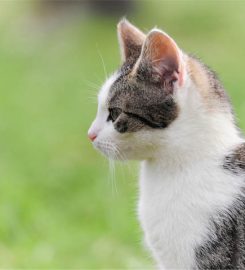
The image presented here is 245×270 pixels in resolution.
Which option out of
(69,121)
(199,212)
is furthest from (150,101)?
(69,121)

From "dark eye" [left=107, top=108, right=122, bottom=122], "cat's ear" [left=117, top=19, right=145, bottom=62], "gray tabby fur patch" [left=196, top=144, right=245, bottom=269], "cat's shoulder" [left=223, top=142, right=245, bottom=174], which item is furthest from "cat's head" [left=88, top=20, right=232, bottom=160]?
"gray tabby fur patch" [left=196, top=144, right=245, bottom=269]

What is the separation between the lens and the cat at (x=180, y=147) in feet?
11.7

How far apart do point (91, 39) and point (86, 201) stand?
5948 mm

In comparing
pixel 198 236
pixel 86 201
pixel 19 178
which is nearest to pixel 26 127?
pixel 19 178

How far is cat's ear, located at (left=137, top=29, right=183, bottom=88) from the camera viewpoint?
3494 millimetres

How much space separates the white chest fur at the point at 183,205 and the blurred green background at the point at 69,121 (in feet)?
0.97

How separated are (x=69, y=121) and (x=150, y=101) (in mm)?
5137

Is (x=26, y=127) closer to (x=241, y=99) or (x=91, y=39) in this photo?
(x=241, y=99)

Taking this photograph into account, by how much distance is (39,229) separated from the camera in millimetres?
5902

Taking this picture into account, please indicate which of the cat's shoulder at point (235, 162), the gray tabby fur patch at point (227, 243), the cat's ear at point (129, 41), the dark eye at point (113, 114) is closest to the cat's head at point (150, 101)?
the dark eye at point (113, 114)

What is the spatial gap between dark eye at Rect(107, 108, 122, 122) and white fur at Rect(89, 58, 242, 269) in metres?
0.03

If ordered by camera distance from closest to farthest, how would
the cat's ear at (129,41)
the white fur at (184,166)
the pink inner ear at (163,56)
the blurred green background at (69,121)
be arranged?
the pink inner ear at (163,56), the white fur at (184,166), the cat's ear at (129,41), the blurred green background at (69,121)

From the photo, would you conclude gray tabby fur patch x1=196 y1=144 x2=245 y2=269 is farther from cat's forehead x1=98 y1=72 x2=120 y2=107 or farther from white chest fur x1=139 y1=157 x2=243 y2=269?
cat's forehead x1=98 y1=72 x2=120 y2=107

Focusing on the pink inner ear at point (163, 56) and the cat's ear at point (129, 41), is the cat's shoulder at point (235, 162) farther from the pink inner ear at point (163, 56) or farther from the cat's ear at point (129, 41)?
the cat's ear at point (129, 41)
